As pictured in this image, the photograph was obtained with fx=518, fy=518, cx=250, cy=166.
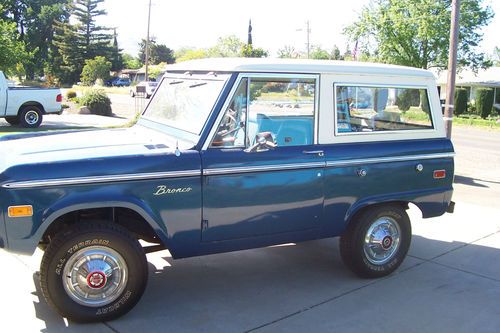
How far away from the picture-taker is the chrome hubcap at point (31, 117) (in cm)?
1694

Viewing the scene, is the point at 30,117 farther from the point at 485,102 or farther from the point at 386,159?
the point at 485,102

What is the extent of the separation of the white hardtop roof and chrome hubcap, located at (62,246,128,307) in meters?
1.76

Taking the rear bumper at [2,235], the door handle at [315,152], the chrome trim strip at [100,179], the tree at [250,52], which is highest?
the tree at [250,52]

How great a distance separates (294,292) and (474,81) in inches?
1672

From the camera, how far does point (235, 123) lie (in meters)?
4.24

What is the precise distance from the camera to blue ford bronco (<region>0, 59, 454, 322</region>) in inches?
146

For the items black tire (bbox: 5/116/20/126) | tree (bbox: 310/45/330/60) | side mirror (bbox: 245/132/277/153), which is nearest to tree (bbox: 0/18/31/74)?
black tire (bbox: 5/116/20/126)

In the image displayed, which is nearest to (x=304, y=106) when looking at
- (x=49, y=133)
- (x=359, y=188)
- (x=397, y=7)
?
(x=359, y=188)

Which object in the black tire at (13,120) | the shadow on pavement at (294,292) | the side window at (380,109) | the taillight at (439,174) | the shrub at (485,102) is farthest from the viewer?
the shrub at (485,102)

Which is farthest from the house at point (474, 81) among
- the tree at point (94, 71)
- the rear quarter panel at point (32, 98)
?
the tree at point (94, 71)

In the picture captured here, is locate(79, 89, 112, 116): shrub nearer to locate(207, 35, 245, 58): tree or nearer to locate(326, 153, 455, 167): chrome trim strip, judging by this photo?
locate(326, 153, 455, 167): chrome trim strip

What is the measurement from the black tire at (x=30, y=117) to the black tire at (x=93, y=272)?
14489 millimetres

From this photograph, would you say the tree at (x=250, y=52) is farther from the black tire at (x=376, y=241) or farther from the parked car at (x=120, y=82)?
the black tire at (x=376, y=241)

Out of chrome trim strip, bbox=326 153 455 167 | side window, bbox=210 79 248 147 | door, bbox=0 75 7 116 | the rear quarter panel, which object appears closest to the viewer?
side window, bbox=210 79 248 147
